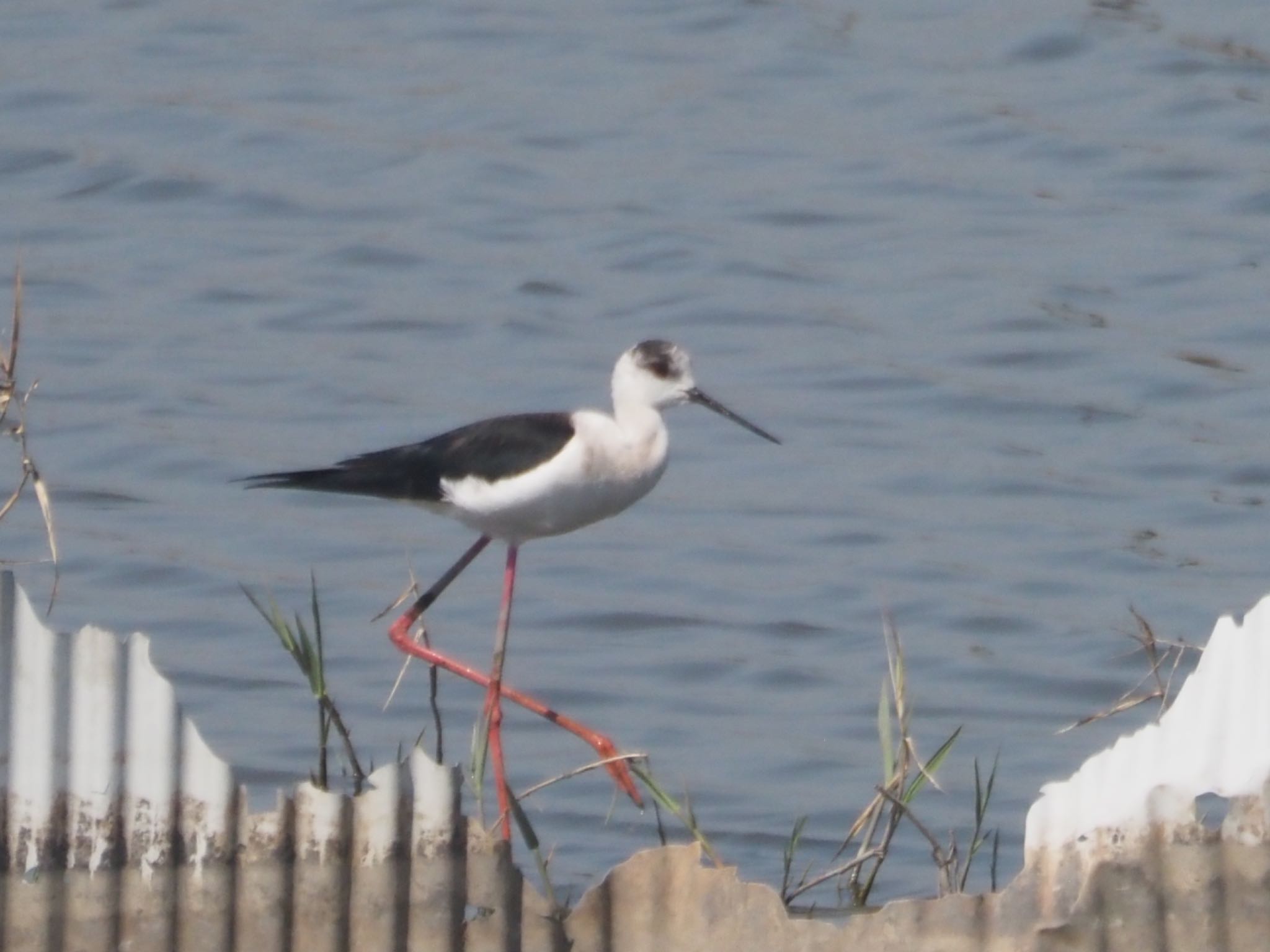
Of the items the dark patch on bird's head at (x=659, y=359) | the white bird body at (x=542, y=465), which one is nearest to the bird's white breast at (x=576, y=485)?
the white bird body at (x=542, y=465)

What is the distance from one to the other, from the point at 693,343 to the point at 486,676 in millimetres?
3475

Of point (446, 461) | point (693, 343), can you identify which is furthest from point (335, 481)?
point (693, 343)

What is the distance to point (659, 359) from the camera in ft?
19.2

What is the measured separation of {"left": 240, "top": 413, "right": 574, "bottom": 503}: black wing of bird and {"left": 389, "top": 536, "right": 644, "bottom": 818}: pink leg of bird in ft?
0.88

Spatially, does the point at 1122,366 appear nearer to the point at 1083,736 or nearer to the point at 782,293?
the point at 782,293

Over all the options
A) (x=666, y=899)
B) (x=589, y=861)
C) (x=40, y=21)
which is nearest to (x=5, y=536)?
(x=589, y=861)

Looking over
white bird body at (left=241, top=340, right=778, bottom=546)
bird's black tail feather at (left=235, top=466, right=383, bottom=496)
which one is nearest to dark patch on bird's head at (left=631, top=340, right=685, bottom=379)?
white bird body at (left=241, top=340, right=778, bottom=546)

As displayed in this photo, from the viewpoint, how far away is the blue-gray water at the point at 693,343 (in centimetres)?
677

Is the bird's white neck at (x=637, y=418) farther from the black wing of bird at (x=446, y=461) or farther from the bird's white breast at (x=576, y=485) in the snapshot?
the black wing of bird at (x=446, y=461)

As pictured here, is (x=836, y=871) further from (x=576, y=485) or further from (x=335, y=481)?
(x=335, y=481)

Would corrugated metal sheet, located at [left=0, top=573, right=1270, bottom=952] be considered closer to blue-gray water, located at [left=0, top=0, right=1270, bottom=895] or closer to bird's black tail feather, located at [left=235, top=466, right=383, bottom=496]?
blue-gray water, located at [left=0, top=0, right=1270, bottom=895]

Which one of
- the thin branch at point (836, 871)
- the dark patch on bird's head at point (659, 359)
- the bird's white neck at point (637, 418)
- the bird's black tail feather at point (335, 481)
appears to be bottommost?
the thin branch at point (836, 871)

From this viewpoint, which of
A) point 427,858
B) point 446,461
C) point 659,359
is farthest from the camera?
point 659,359

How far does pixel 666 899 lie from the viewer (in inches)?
130
